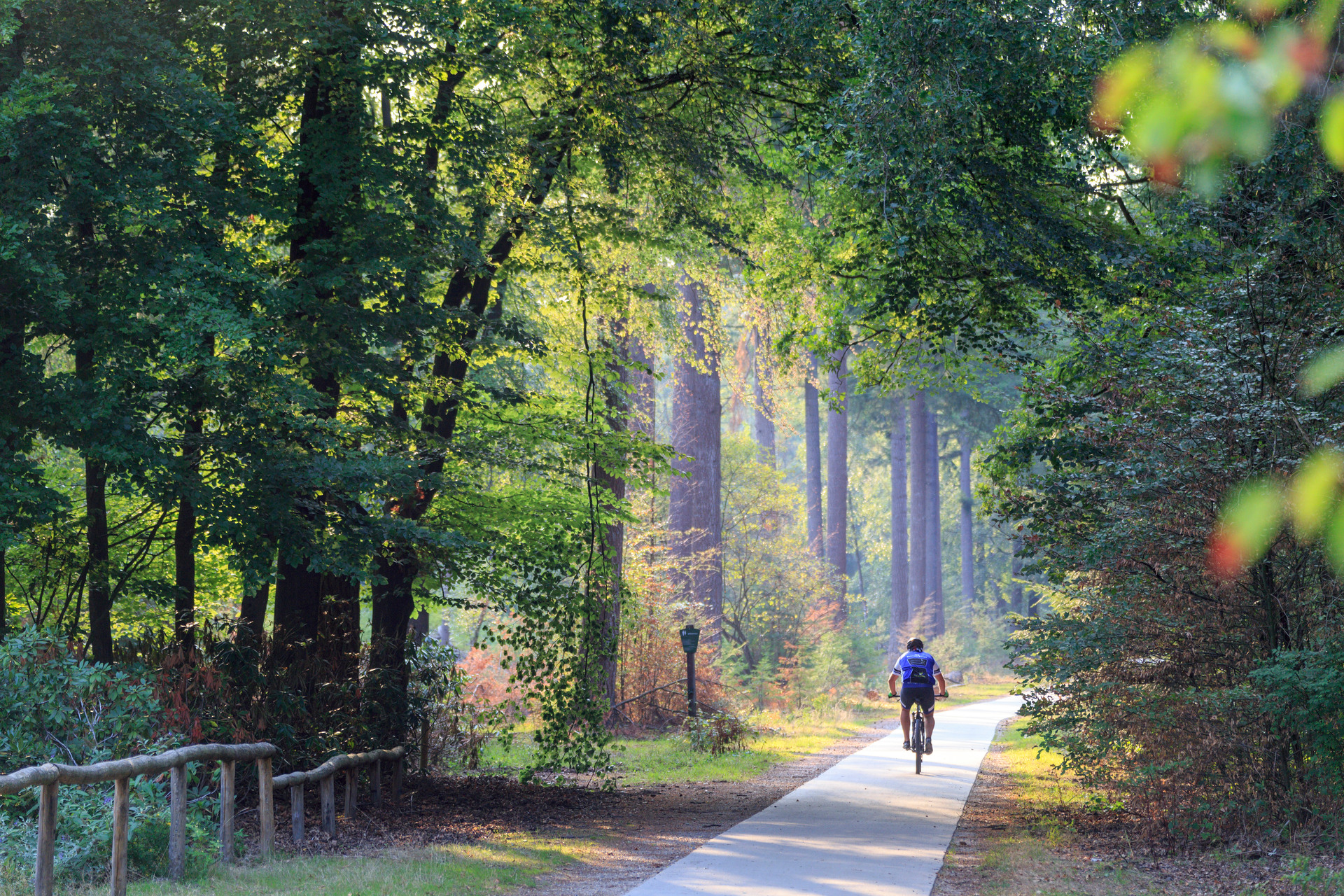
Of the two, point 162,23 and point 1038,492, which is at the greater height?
point 162,23

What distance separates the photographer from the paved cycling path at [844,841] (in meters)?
8.16

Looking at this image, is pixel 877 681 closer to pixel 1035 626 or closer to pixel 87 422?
pixel 1035 626

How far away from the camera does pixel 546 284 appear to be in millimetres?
17125

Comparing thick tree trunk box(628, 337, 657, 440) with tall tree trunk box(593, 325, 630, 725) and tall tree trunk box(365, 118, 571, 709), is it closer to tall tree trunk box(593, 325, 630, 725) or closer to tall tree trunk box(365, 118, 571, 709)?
tall tree trunk box(593, 325, 630, 725)

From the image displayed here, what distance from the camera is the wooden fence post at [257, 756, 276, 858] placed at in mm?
8523

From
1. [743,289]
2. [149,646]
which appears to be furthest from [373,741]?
[743,289]

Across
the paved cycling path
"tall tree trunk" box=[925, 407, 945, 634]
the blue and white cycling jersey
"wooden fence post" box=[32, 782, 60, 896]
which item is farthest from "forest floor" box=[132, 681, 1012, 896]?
"tall tree trunk" box=[925, 407, 945, 634]

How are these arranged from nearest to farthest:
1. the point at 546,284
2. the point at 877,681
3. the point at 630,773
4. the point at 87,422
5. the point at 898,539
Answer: the point at 87,422, the point at 630,773, the point at 546,284, the point at 877,681, the point at 898,539

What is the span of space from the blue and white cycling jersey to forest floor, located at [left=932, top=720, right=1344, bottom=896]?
2.60 m

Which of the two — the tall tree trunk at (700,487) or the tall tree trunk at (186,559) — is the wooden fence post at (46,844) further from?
the tall tree trunk at (700,487)

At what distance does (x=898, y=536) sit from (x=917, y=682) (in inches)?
1193

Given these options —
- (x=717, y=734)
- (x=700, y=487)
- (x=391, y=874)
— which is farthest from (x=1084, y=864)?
→ (x=700, y=487)

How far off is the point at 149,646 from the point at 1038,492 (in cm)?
876

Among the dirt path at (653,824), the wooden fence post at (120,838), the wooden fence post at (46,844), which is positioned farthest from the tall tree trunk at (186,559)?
the dirt path at (653,824)
